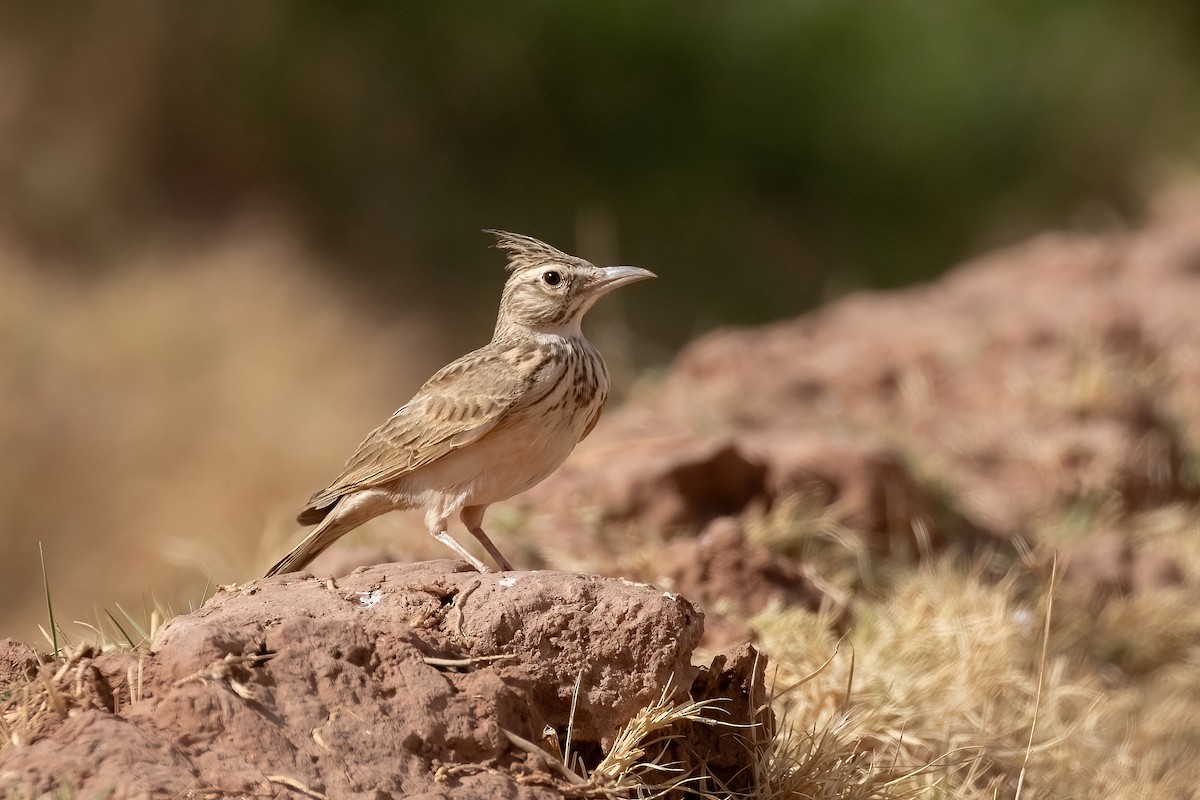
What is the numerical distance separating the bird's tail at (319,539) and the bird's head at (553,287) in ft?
2.60

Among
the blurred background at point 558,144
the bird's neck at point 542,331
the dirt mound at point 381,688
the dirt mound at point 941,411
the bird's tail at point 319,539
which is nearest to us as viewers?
the dirt mound at point 381,688

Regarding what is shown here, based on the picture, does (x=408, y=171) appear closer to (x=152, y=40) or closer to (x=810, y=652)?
(x=152, y=40)

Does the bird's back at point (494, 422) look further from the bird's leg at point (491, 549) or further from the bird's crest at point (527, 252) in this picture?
the bird's crest at point (527, 252)

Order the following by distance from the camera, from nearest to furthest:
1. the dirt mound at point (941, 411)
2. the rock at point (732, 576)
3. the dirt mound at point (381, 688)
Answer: the dirt mound at point (381, 688), the rock at point (732, 576), the dirt mound at point (941, 411)

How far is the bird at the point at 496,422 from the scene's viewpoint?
13.9 feet

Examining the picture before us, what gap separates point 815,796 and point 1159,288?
21.2 feet

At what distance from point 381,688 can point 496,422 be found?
131 cm

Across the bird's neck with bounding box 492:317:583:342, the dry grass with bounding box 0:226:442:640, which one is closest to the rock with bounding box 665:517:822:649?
the bird's neck with bounding box 492:317:583:342

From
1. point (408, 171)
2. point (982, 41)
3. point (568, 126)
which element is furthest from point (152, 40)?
point (982, 41)

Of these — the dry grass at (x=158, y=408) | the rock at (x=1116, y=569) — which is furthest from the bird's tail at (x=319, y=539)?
the dry grass at (x=158, y=408)

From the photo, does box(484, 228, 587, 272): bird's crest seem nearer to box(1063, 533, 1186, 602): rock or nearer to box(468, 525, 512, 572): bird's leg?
box(468, 525, 512, 572): bird's leg

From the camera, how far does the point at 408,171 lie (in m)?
18.6

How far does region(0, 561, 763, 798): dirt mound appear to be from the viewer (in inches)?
109

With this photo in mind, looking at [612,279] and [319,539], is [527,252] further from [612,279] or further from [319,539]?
[319,539]
